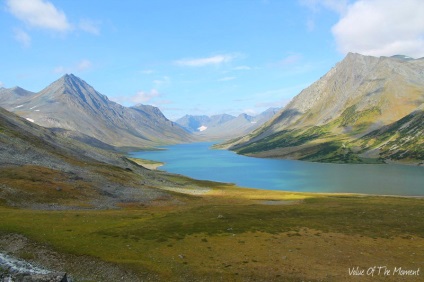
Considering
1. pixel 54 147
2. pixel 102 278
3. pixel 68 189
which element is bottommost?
pixel 102 278

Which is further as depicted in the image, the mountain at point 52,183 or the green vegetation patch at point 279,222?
the mountain at point 52,183

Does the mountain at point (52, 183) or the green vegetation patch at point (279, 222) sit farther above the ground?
the mountain at point (52, 183)

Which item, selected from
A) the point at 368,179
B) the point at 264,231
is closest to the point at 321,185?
the point at 368,179

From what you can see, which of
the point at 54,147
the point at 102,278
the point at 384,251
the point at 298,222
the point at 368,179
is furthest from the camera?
the point at 368,179

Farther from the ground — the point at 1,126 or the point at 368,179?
the point at 1,126

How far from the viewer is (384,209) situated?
70938 mm

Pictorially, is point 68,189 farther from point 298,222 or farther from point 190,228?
point 298,222

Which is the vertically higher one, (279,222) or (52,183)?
(52,183)

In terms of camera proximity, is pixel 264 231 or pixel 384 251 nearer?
pixel 384 251

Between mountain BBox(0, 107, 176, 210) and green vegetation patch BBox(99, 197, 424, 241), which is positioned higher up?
mountain BBox(0, 107, 176, 210)

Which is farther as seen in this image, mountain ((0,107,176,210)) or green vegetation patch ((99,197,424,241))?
mountain ((0,107,176,210))

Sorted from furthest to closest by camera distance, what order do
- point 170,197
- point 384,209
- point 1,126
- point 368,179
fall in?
point 368,179 < point 1,126 < point 170,197 < point 384,209

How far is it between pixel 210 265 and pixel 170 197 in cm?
5339

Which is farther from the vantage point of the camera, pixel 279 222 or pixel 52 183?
pixel 52 183
